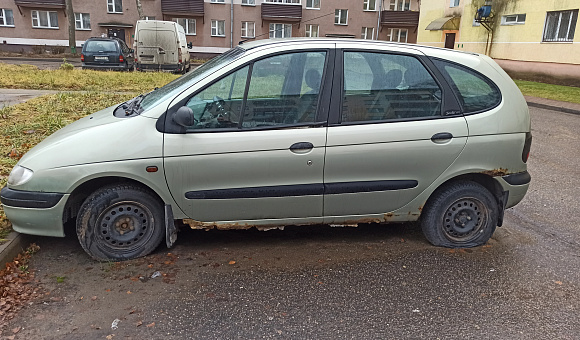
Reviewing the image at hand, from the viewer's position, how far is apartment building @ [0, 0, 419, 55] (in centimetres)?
3728

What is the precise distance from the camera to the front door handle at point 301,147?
150 inches

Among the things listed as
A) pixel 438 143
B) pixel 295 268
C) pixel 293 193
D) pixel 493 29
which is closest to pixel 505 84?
pixel 438 143

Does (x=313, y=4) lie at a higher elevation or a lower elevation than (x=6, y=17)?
higher

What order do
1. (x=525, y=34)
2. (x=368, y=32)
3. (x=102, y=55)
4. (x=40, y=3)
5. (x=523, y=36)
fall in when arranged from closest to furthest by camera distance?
(x=102, y=55) < (x=525, y=34) < (x=523, y=36) < (x=40, y=3) < (x=368, y=32)

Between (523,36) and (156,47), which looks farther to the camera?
(523,36)

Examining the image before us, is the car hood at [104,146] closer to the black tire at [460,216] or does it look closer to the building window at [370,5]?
the black tire at [460,216]

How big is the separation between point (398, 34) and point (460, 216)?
144ft

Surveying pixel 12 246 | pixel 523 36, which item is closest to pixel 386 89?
pixel 12 246

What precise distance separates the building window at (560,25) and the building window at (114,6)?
1239 inches

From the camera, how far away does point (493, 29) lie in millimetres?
26797

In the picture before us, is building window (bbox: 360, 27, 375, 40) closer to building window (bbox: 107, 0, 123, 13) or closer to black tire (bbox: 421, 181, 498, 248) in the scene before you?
building window (bbox: 107, 0, 123, 13)

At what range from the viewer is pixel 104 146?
3.69 metres

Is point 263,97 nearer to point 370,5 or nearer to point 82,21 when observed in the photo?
point 82,21

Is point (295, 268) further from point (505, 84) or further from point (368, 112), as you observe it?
point (505, 84)
